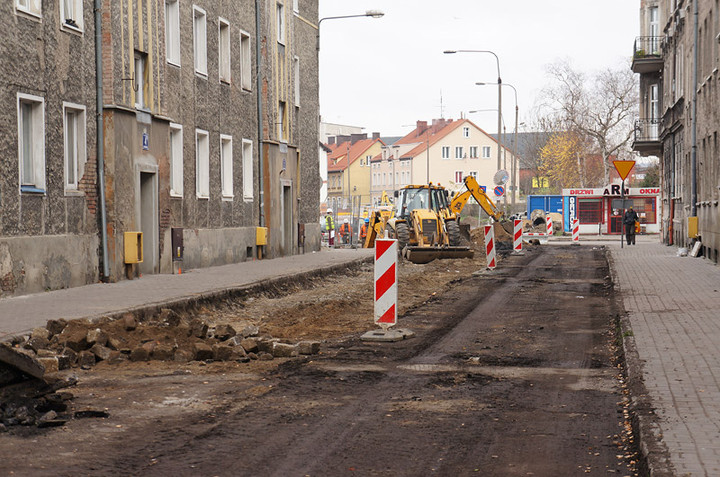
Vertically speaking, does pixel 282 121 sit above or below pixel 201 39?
below

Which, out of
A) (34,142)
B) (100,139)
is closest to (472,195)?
(100,139)

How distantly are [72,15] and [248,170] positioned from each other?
1137 cm

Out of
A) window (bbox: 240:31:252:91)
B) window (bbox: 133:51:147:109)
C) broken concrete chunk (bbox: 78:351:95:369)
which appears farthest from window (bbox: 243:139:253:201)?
broken concrete chunk (bbox: 78:351:95:369)

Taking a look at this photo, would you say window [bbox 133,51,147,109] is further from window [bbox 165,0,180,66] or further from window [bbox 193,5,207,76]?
window [bbox 193,5,207,76]

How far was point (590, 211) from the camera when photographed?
200 feet

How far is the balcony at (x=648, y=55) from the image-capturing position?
46281 mm

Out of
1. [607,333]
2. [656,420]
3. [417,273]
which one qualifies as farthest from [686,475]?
[417,273]

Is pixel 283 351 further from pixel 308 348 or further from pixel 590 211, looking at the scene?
pixel 590 211

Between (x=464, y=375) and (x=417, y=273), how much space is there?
16277 millimetres

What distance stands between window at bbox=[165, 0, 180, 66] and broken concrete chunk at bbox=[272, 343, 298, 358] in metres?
14.4

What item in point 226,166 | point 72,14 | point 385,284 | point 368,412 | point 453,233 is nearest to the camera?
point 368,412

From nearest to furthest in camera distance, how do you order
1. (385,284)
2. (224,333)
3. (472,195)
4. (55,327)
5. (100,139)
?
1. (55,327)
2. (224,333)
3. (385,284)
4. (100,139)
5. (472,195)

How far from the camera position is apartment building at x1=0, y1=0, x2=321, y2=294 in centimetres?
1700

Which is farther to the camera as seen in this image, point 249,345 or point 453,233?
point 453,233
